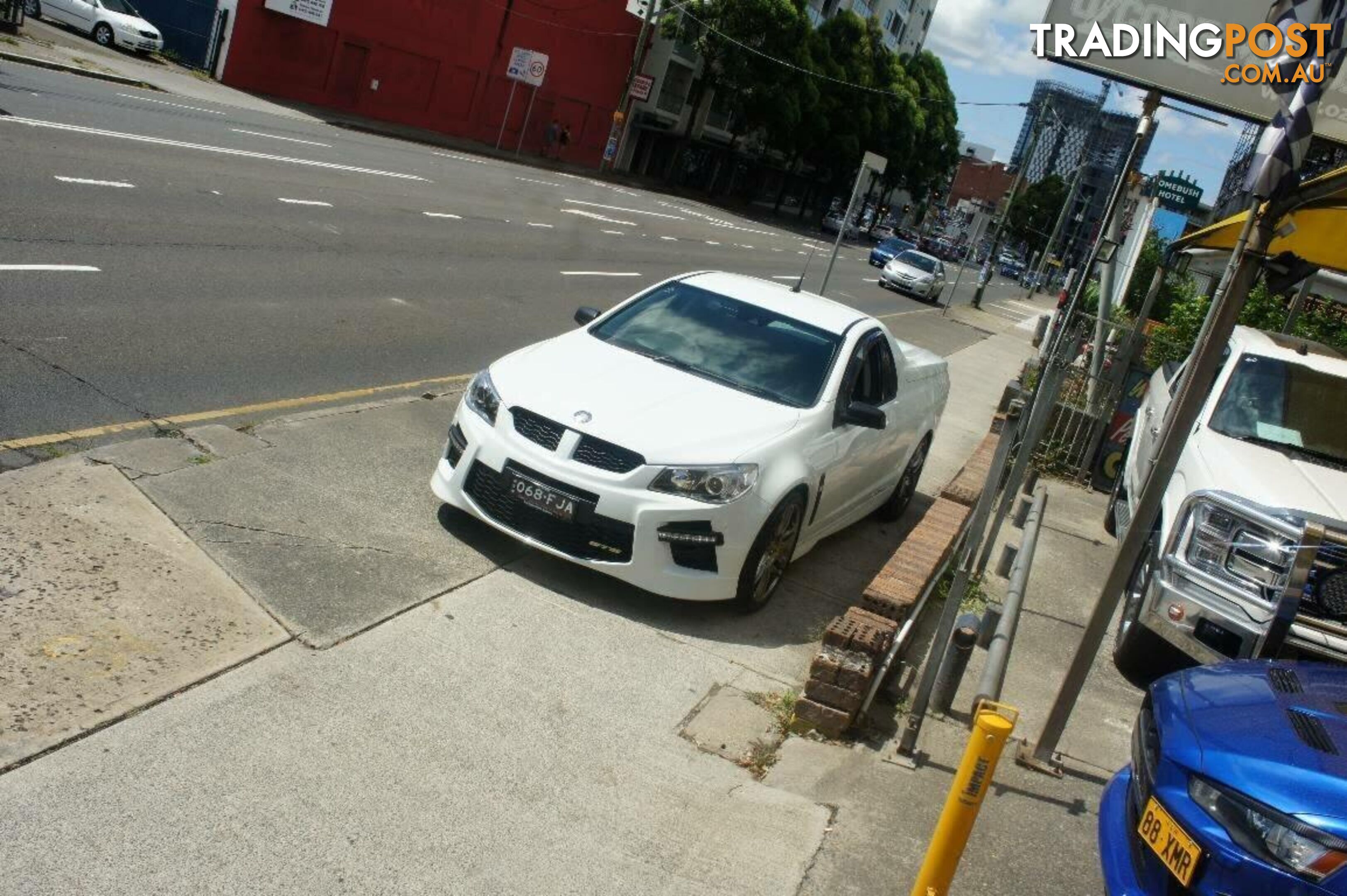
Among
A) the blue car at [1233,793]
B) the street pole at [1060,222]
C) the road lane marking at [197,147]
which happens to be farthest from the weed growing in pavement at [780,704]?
the street pole at [1060,222]

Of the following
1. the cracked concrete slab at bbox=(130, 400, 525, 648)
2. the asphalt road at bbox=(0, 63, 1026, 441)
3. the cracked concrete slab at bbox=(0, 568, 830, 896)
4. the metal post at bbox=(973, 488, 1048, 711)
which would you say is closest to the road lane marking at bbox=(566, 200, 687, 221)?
the asphalt road at bbox=(0, 63, 1026, 441)

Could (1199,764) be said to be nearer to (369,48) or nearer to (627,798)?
(627,798)

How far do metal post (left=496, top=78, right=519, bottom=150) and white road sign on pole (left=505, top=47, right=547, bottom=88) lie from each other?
294 centimetres

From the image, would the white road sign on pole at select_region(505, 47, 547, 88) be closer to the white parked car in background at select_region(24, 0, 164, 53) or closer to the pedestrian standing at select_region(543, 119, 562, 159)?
the pedestrian standing at select_region(543, 119, 562, 159)

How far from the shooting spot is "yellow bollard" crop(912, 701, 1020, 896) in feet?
12.5

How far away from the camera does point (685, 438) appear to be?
22.1 feet

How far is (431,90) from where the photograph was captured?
45188 millimetres

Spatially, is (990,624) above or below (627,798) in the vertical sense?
above

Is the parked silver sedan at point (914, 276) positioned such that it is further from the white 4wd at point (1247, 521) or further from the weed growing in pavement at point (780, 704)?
the weed growing in pavement at point (780, 704)

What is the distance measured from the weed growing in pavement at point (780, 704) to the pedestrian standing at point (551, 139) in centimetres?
4836

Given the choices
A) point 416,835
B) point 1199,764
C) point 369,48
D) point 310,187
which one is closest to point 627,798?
point 416,835

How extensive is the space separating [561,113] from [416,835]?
171ft

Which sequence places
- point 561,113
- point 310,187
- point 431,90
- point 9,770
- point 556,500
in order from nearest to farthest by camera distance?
point 9,770 → point 556,500 → point 310,187 → point 431,90 → point 561,113

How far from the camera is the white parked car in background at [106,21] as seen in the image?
3441cm
